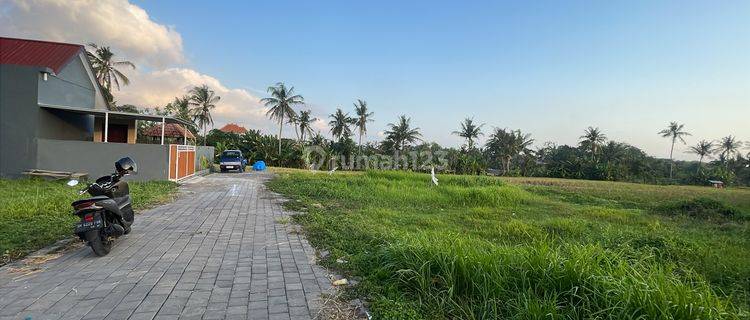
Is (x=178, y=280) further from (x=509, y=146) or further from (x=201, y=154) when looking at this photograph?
(x=509, y=146)

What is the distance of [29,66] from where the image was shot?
14.6 m

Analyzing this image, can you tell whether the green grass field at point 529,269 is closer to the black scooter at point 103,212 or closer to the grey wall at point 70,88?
the black scooter at point 103,212

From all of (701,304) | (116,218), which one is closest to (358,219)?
(116,218)

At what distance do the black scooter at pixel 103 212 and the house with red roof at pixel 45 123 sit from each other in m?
10.5

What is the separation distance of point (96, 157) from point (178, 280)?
45.0 feet

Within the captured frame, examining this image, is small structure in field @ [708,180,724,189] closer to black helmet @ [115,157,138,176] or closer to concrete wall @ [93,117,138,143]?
concrete wall @ [93,117,138,143]

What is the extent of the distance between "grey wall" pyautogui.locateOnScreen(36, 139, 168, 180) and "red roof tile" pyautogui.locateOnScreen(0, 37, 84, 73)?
2.97 m

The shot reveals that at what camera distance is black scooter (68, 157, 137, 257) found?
16.0ft

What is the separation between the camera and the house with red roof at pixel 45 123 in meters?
14.5

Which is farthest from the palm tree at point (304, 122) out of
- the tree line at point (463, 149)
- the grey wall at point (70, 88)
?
the grey wall at point (70, 88)

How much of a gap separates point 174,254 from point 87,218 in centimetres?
105

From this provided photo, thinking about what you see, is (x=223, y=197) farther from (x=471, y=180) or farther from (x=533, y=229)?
(x=471, y=180)

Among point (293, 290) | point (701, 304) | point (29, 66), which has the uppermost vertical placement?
point (29, 66)

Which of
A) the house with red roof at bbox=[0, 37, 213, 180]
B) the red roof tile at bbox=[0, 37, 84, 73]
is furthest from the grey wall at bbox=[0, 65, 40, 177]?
the red roof tile at bbox=[0, 37, 84, 73]
